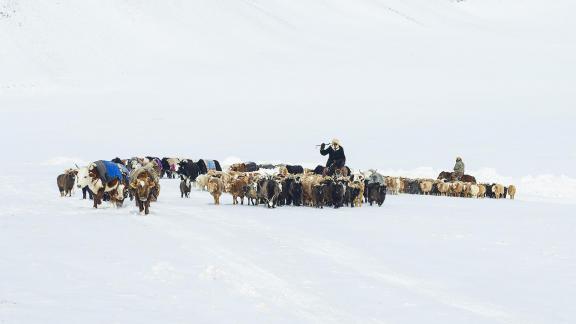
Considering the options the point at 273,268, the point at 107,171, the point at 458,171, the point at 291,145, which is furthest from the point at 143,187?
A: the point at 291,145

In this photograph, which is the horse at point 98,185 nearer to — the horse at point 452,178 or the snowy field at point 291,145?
the snowy field at point 291,145

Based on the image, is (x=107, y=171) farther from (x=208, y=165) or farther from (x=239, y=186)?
(x=208, y=165)

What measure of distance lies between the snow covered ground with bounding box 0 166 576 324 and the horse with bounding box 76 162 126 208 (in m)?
0.38

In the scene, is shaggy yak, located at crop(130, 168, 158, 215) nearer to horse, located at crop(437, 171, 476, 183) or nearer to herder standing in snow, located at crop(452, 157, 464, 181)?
herder standing in snow, located at crop(452, 157, 464, 181)

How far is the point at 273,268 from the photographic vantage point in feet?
27.6

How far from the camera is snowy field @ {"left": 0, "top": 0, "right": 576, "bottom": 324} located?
23.5 ft

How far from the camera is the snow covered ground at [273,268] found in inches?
253

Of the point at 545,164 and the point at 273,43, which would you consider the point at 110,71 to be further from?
the point at 545,164

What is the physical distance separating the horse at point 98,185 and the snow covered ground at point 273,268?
38 centimetres

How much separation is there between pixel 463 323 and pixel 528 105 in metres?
56.1

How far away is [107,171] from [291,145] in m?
34.8

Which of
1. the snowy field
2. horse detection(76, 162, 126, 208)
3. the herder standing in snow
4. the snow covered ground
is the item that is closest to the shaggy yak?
the snow covered ground

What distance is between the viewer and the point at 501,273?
8836 mm

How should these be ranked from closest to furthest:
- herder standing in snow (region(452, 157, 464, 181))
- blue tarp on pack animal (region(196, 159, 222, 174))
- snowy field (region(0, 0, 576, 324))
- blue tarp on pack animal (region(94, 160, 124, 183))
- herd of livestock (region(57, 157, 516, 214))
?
snowy field (region(0, 0, 576, 324))
herd of livestock (region(57, 157, 516, 214))
blue tarp on pack animal (region(94, 160, 124, 183))
blue tarp on pack animal (region(196, 159, 222, 174))
herder standing in snow (region(452, 157, 464, 181))
